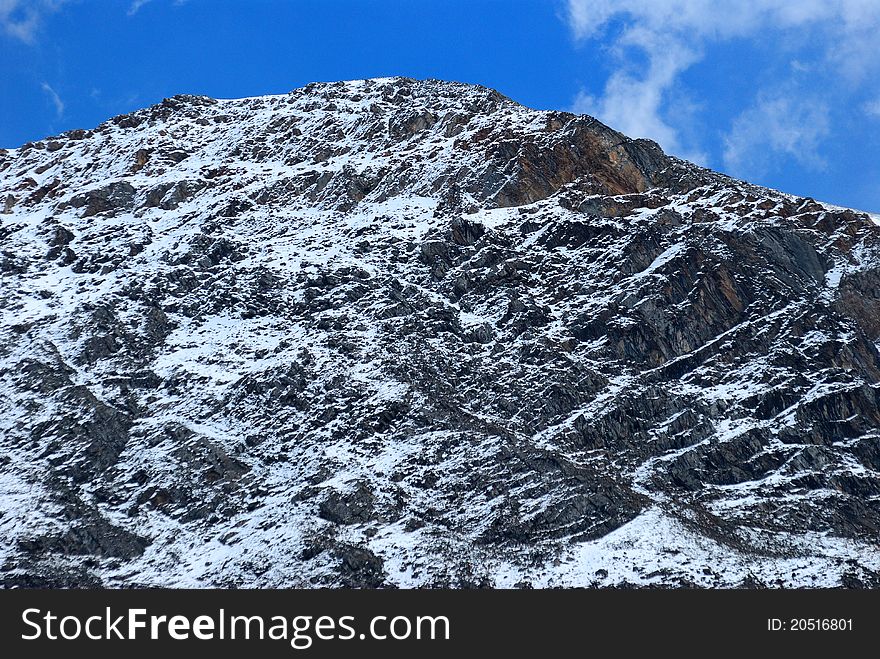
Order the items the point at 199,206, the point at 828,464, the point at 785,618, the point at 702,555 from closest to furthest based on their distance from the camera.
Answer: the point at 785,618 < the point at 702,555 < the point at 828,464 < the point at 199,206

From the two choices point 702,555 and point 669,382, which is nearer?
point 702,555

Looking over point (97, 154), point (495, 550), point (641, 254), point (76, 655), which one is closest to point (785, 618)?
point (76, 655)

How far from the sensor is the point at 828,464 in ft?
332

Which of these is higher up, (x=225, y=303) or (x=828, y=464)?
(x=225, y=303)

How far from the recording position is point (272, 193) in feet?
475

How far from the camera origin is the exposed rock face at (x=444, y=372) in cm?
9606

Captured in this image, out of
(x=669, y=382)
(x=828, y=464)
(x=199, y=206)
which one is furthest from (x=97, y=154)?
(x=828, y=464)

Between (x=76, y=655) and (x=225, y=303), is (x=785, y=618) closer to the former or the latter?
(x=76, y=655)

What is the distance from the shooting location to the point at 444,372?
113062mm

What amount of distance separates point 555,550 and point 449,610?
38.2 meters

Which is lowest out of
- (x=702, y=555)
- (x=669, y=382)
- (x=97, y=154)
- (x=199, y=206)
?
(x=702, y=555)

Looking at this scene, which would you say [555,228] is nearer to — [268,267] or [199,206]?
[268,267]

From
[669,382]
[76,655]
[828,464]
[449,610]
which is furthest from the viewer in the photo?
[669,382]

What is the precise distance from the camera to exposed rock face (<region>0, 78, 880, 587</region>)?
96062mm
